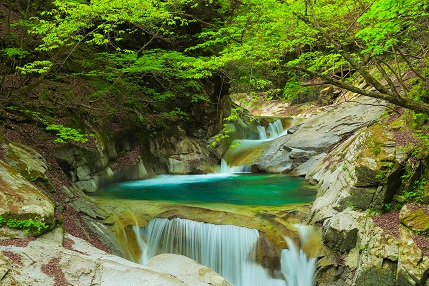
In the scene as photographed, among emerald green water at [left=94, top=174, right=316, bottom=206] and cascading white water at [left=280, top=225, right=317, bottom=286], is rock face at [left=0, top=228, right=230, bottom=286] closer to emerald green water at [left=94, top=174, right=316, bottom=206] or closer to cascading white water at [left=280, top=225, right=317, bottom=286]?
cascading white water at [left=280, top=225, right=317, bottom=286]

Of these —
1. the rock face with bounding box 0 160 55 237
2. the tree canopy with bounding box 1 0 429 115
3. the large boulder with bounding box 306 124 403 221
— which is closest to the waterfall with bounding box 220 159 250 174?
the tree canopy with bounding box 1 0 429 115

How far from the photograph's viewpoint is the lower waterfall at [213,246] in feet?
23.5

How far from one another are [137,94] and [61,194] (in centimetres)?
617

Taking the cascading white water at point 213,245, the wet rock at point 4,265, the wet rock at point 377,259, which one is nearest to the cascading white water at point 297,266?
the cascading white water at point 213,245

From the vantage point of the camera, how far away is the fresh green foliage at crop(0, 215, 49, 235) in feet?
15.8

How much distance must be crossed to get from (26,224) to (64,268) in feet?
3.70

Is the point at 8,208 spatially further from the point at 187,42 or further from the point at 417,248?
the point at 187,42

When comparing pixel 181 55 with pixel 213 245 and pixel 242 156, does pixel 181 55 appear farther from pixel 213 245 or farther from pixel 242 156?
pixel 242 156

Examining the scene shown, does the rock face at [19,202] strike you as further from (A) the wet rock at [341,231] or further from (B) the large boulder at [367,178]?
(B) the large boulder at [367,178]

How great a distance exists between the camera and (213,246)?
752 centimetres

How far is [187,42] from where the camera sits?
14766 mm

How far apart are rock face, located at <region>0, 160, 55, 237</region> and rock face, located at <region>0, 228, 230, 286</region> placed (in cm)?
36

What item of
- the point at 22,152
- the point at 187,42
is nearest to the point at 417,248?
the point at 22,152

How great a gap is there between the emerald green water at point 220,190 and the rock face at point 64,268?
4967 millimetres
